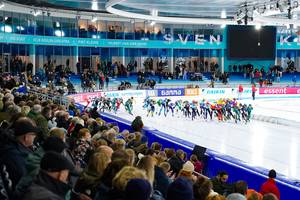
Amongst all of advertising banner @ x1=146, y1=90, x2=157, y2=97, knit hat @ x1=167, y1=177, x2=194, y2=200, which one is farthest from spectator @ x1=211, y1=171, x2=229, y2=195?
advertising banner @ x1=146, y1=90, x2=157, y2=97

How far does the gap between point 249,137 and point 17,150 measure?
14.6 meters

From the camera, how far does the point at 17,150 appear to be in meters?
4.06

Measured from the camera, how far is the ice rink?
44.0 ft

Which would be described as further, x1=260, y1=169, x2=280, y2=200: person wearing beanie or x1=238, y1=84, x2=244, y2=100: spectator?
x1=238, y1=84, x2=244, y2=100: spectator

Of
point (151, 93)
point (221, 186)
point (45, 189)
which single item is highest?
point (45, 189)

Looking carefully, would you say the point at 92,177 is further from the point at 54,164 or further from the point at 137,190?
the point at 137,190

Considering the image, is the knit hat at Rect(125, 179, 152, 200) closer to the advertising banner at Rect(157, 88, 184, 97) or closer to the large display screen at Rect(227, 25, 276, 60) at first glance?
the large display screen at Rect(227, 25, 276, 60)

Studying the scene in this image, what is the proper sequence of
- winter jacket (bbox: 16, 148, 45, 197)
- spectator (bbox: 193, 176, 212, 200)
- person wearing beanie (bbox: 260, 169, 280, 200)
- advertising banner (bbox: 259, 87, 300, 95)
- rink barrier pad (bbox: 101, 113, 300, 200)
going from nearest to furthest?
winter jacket (bbox: 16, 148, 45, 197) → spectator (bbox: 193, 176, 212, 200) → person wearing beanie (bbox: 260, 169, 280, 200) → rink barrier pad (bbox: 101, 113, 300, 200) → advertising banner (bbox: 259, 87, 300, 95)

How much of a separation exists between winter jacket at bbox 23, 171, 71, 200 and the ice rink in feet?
29.9

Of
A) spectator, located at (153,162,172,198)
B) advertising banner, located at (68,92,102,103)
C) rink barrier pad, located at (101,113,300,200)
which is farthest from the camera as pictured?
advertising banner, located at (68,92,102,103)

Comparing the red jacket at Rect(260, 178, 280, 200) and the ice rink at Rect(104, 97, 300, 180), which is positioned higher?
the red jacket at Rect(260, 178, 280, 200)

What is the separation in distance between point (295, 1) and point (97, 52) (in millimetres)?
19987

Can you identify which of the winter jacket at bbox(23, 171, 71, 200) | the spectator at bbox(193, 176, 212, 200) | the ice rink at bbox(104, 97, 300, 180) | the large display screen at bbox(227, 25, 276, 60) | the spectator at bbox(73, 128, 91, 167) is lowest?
the ice rink at bbox(104, 97, 300, 180)

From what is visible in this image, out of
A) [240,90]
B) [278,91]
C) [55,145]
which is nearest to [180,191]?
[55,145]
